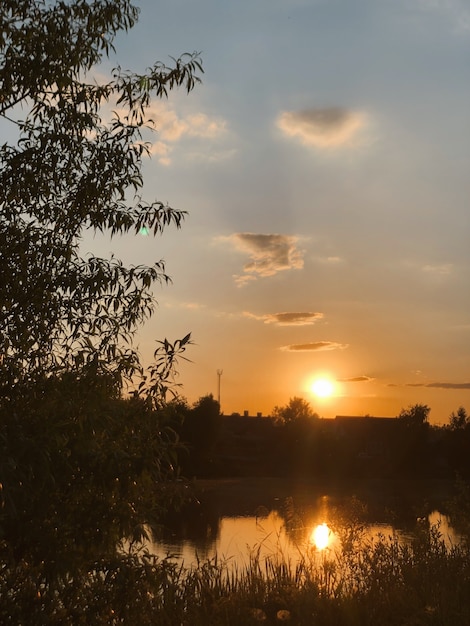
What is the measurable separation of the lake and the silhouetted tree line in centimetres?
559

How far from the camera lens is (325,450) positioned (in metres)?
75.9

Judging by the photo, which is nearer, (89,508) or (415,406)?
(89,508)

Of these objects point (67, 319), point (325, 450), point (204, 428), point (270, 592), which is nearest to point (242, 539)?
point (270, 592)

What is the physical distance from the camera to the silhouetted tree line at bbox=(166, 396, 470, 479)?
67.2 m

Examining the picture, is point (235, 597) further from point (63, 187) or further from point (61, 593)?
point (63, 187)

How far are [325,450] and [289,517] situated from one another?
205 feet

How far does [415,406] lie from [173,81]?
250ft

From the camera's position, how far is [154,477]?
6.08m

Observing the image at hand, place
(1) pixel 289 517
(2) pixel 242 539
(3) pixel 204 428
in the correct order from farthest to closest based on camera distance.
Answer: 1. (3) pixel 204 428
2. (2) pixel 242 539
3. (1) pixel 289 517

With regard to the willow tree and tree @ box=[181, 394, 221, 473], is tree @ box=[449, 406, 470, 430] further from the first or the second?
the willow tree

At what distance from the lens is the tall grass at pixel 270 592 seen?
5.91 meters

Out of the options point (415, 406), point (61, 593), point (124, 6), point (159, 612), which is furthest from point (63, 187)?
point (415, 406)

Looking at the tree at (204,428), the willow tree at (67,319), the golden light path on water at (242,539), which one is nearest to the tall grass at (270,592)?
the willow tree at (67,319)

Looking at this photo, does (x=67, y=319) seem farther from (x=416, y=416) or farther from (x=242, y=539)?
(x=416, y=416)
